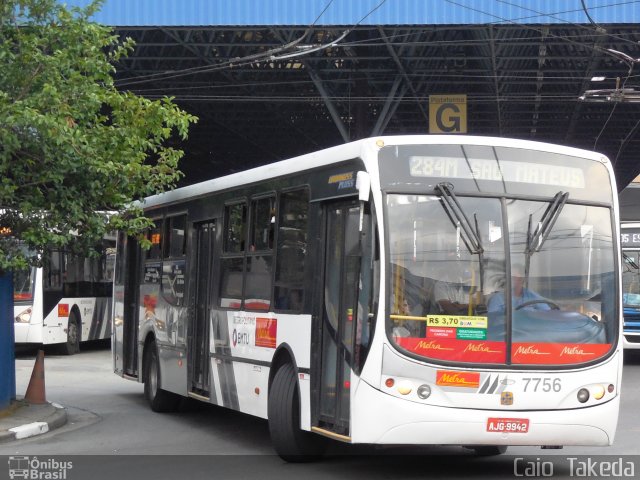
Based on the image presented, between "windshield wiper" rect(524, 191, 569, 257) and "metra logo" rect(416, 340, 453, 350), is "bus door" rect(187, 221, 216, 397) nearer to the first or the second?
"metra logo" rect(416, 340, 453, 350)

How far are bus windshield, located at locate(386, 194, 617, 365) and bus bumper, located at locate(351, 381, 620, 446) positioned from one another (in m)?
0.42

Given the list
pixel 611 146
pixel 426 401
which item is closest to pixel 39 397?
pixel 426 401

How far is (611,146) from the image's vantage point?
143ft

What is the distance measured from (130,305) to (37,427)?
3849 mm

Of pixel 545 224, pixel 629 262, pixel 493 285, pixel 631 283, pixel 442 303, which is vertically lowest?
pixel 442 303

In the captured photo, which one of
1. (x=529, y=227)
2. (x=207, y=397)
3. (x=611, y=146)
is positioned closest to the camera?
(x=529, y=227)

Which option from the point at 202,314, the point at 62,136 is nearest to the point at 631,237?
the point at 202,314

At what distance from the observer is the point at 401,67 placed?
28.4 meters

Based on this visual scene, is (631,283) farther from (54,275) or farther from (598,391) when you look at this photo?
(598,391)

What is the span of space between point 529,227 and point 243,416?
6635 millimetres

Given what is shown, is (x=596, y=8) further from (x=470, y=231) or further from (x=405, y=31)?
(x=470, y=231)

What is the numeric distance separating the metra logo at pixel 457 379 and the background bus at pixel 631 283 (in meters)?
14.5

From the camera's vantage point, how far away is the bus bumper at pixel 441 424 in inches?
332

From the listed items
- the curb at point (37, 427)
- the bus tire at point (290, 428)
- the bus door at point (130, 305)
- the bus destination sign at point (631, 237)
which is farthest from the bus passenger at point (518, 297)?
the bus destination sign at point (631, 237)
